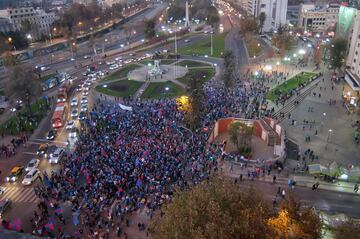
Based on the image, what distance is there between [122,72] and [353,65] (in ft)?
148

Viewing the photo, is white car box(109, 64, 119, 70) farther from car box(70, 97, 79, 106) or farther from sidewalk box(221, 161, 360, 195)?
sidewalk box(221, 161, 360, 195)

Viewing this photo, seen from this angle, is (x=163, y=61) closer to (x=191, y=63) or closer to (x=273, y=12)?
(x=191, y=63)

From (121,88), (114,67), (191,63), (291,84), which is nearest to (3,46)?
(114,67)

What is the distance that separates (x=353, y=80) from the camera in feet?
179

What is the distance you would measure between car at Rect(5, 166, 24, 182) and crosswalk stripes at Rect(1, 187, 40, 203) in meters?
1.37

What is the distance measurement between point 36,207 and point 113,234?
8.63 meters

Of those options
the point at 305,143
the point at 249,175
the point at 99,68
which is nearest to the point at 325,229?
the point at 249,175

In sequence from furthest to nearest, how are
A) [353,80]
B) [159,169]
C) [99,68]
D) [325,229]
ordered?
[99,68] < [353,80] < [159,169] < [325,229]

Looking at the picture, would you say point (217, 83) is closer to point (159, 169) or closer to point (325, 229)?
point (159, 169)

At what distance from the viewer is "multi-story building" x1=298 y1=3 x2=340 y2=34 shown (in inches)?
4440

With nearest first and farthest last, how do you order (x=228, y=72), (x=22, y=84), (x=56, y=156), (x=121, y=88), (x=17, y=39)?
(x=56, y=156), (x=22, y=84), (x=228, y=72), (x=121, y=88), (x=17, y=39)

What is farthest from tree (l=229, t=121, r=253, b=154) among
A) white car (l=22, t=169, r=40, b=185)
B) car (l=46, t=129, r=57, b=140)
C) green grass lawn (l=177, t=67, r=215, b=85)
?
green grass lawn (l=177, t=67, r=215, b=85)

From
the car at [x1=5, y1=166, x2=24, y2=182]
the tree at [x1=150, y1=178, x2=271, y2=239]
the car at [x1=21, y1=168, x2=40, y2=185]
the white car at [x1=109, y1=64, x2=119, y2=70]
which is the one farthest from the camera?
the white car at [x1=109, y1=64, x2=119, y2=70]

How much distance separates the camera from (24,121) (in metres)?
46.3
